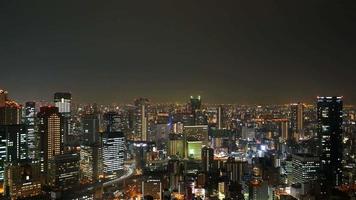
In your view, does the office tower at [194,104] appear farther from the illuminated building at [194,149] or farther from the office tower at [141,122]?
the office tower at [141,122]

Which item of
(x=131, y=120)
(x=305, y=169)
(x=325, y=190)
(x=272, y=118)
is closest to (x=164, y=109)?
(x=131, y=120)

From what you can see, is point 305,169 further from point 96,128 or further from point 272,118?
point 96,128

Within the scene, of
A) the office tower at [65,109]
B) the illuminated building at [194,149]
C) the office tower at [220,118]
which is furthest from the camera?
the illuminated building at [194,149]

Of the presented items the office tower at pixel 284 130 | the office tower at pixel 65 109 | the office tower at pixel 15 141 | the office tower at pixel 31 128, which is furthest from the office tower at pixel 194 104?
the office tower at pixel 15 141

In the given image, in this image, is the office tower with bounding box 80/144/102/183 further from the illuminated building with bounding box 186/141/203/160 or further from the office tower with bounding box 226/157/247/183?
the office tower with bounding box 226/157/247/183

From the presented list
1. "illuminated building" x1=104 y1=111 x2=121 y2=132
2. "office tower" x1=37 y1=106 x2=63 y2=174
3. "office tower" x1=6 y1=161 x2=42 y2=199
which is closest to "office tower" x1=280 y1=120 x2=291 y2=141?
"illuminated building" x1=104 y1=111 x2=121 y2=132

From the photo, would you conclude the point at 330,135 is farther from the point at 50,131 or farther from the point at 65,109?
the point at 65,109
